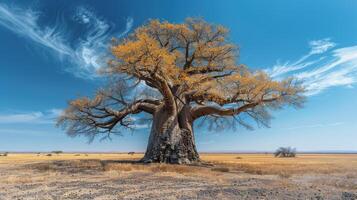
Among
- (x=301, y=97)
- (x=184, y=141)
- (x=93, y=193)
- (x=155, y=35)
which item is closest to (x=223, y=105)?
(x=184, y=141)

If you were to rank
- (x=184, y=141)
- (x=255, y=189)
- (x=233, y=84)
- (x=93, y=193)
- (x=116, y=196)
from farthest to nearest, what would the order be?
(x=184, y=141) < (x=233, y=84) < (x=255, y=189) < (x=93, y=193) < (x=116, y=196)

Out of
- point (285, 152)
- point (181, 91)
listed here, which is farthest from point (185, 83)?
point (285, 152)

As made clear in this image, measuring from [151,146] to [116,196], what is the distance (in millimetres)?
15512

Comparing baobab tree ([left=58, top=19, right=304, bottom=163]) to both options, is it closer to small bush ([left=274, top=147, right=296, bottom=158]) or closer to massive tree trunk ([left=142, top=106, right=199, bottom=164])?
massive tree trunk ([left=142, top=106, right=199, bottom=164])

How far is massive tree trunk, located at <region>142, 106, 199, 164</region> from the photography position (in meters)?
25.0

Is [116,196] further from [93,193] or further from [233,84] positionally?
[233,84]

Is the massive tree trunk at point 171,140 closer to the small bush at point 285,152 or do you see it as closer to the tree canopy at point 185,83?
the tree canopy at point 185,83

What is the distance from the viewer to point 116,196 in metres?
10.6

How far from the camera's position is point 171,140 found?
25.2 metres

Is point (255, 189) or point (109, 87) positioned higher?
point (109, 87)

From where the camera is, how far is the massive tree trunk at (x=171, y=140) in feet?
82.2

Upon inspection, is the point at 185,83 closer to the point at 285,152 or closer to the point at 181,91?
the point at 181,91

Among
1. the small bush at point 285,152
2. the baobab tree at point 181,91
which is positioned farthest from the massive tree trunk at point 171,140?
the small bush at point 285,152

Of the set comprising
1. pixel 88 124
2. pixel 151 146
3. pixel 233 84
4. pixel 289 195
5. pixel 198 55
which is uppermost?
pixel 198 55
